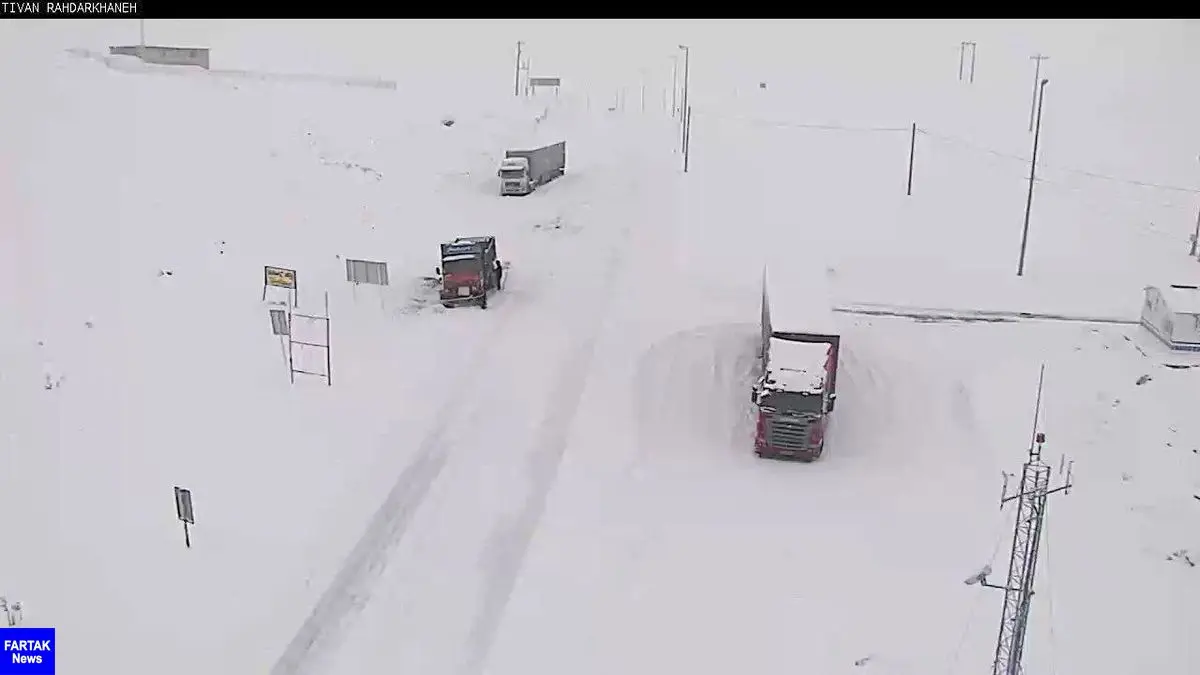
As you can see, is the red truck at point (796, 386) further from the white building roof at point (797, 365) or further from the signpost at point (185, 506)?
the signpost at point (185, 506)

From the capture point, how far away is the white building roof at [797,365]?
64.4 ft

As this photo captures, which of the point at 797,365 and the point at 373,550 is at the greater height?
the point at 797,365

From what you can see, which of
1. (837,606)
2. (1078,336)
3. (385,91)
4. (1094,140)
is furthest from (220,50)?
(837,606)

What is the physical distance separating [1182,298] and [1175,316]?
114 centimetres

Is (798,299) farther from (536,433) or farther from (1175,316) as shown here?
(1175,316)

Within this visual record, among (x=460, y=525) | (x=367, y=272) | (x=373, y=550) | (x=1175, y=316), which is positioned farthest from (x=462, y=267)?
(x=1175, y=316)

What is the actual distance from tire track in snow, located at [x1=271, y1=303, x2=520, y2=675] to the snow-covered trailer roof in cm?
708

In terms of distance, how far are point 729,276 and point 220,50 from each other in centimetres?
7395

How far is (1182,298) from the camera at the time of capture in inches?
1054

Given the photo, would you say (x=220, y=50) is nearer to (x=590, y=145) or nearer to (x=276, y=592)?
(x=590, y=145)

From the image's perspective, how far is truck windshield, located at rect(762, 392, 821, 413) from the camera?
63.9ft

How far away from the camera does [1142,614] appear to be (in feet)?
50.5
